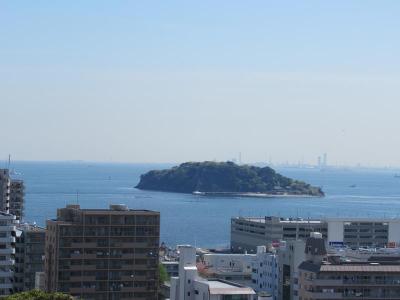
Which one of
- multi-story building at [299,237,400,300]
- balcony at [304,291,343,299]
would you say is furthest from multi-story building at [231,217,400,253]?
balcony at [304,291,343,299]

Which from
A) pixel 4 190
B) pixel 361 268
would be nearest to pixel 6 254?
pixel 361 268

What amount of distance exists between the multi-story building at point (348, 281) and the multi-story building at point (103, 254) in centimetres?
491

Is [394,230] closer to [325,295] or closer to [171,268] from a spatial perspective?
[171,268]

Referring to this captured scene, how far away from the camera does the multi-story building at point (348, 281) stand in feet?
94.3

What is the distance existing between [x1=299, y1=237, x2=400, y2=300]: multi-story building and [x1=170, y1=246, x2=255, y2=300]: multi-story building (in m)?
1.66

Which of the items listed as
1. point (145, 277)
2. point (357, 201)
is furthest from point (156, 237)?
point (357, 201)

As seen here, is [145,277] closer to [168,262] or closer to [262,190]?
[168,262]

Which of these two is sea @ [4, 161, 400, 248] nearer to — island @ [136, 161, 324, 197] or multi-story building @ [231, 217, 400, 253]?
island @ [136, 161, 324, 197]

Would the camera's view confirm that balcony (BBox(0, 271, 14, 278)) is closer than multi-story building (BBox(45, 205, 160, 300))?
No

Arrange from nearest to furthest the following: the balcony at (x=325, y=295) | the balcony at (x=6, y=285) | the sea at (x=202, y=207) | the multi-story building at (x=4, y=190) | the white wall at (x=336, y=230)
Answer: the balcony at (x=325, y=295), the balcony at (x=6, y=285), the multi-story building at (x=4, y=190), the white wall at (x=336, y=230), the sea at (x=202, y=207)

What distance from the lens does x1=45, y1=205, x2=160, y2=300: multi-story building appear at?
31.1 meters

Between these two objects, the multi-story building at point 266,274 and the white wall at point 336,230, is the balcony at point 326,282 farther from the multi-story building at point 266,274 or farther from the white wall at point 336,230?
the white wall at point 336,230

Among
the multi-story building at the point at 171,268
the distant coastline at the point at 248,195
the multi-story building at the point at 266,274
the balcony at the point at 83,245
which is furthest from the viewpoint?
the distant coastline at the point at 248,195

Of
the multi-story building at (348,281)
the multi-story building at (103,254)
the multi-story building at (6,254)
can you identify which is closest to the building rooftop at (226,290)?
the multi-story building at (348,281)
